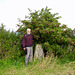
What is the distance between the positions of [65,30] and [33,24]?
2.17 metres

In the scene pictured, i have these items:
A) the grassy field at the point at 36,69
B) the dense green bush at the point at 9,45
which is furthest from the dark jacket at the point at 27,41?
the grassy field at the point at 36,69

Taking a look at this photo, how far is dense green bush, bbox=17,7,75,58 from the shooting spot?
714 centimetres

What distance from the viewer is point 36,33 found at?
24.4 feet

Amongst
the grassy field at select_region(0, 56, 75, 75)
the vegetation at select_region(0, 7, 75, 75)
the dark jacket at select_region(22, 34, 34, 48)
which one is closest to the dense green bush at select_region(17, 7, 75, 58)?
the vegetation at select_region(0, 7, 75, 75)

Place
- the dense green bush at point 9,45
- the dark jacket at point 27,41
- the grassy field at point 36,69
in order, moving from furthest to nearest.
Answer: the dense green bush at point 9,45
the dark jacket at point 27,41
the grassy field at point 36,69

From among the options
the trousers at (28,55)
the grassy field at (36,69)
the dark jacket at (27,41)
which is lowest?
the grassy field at (36,69)

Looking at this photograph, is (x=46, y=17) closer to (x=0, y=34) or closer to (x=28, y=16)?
(x=28, y=16)

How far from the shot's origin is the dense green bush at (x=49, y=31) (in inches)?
281

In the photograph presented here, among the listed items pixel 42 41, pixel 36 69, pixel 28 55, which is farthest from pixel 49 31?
pixel 36 69

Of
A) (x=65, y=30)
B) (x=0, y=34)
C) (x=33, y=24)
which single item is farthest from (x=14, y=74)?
(x=65, y=30)

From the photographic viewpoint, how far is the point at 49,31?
22.7 ft

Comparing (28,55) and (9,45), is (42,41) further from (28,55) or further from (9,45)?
(9,45)

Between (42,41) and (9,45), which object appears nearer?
(9,45)

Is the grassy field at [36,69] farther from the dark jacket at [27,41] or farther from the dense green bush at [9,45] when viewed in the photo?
the dark jacket at [27,41]
